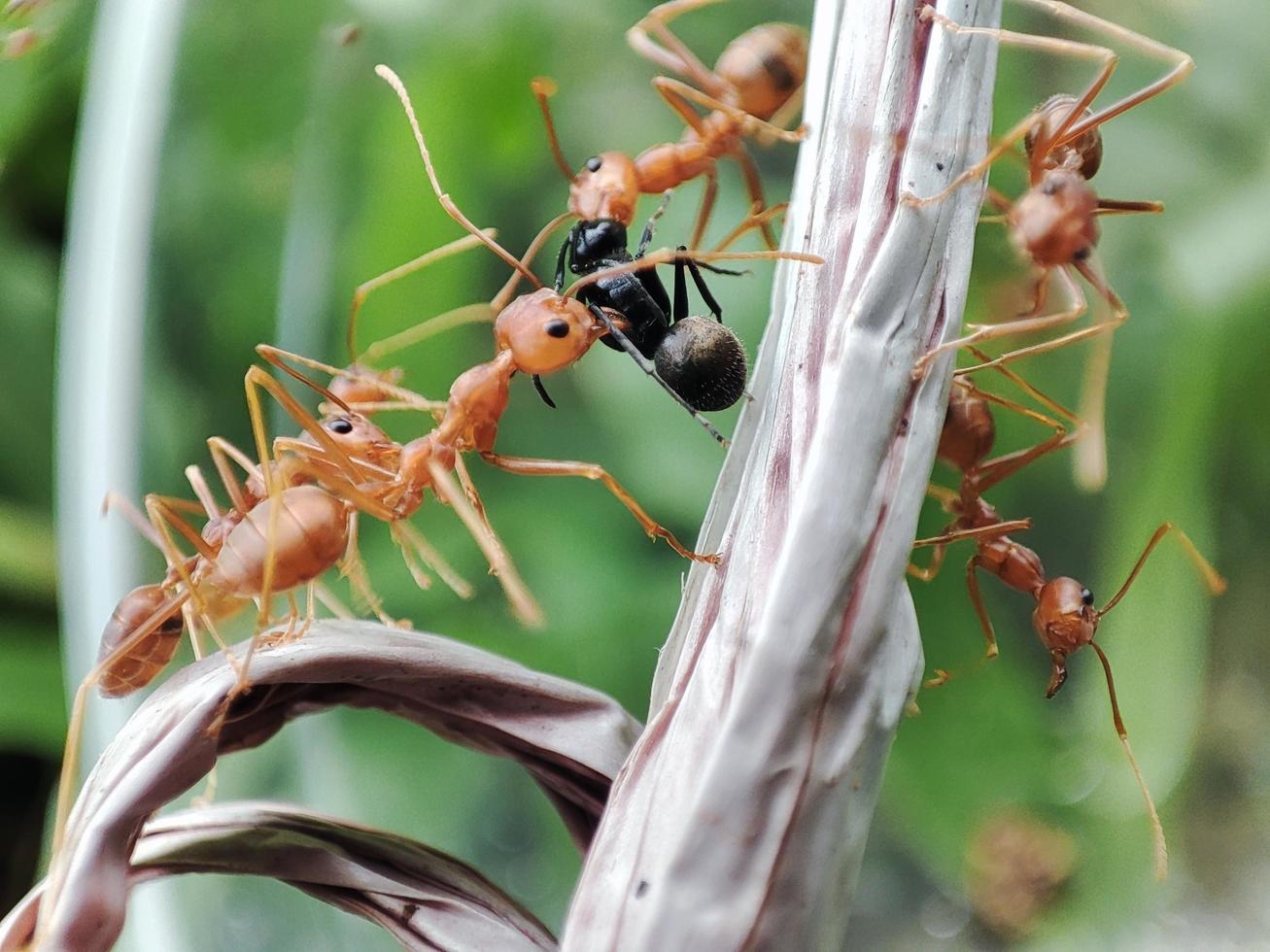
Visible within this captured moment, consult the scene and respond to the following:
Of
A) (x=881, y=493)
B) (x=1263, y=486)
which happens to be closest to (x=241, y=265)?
(x=881, y=493)

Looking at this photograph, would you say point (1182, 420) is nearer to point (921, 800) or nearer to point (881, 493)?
point (921, 800)

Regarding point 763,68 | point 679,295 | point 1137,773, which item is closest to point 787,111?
point 763,68

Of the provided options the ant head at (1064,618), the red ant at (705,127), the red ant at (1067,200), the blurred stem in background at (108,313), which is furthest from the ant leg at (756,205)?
the blurred stem in background at (108,313)

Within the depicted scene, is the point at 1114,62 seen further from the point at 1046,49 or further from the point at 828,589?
the point at 828,589

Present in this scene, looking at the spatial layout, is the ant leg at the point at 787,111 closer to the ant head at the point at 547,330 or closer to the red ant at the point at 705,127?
the red ant at the point at 705,127

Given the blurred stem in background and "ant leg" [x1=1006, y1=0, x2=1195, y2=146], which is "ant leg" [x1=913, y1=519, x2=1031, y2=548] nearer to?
"ant leg" [x1=1006, y1=0, x2=1195, y2=146]

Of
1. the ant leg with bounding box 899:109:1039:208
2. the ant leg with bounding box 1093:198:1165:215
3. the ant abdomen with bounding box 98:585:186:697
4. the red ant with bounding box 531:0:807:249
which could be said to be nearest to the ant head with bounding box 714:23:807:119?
the red ant with bounding box 531:0:807:249
